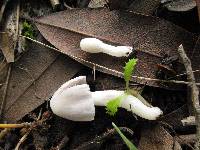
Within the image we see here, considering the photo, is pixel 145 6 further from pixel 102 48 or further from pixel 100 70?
pixel 100 70

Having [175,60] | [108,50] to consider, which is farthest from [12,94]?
[175,60]

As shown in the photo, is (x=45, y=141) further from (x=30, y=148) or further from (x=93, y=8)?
(x=93, y=8)

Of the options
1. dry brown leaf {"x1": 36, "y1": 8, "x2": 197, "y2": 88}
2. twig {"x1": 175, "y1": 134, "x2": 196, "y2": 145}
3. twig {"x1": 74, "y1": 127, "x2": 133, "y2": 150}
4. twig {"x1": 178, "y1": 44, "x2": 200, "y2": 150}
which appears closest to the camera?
twig {"x1": 178, "y1": 44, "x2": 200, "y2": 150}

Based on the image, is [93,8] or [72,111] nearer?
[72,111]

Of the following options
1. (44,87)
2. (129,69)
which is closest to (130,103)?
(129,69)

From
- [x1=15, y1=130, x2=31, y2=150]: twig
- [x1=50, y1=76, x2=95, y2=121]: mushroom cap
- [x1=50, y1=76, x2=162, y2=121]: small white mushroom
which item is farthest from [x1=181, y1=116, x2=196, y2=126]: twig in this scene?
[x1=15, y1=130, x2=31, y2=150]: twig

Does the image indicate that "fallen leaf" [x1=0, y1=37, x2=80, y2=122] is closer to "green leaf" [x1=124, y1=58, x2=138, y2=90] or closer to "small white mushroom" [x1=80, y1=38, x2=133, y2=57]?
"small white mushroom" [x1=80, y1=38, x2=133, y2=57]
